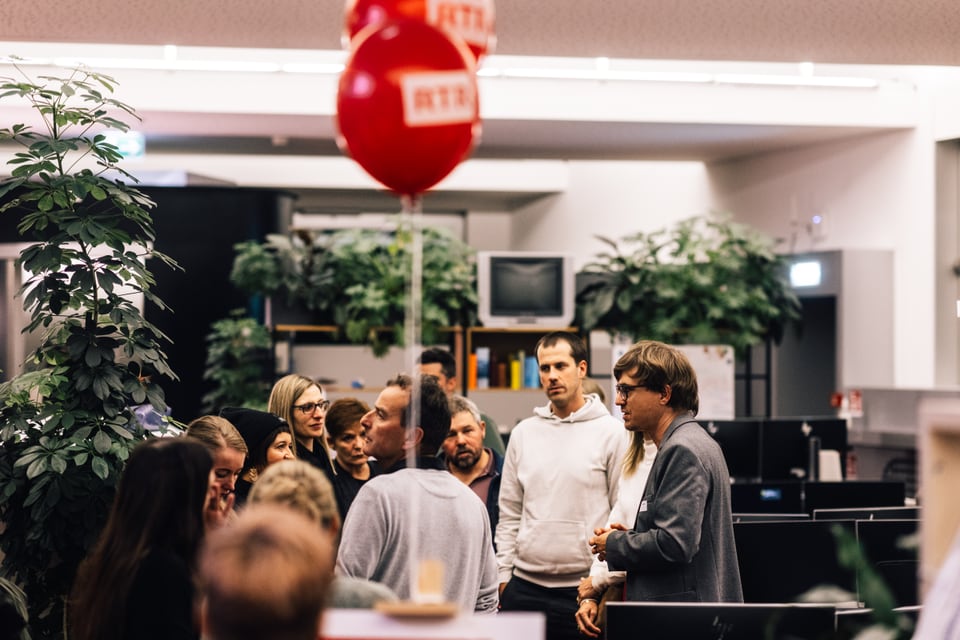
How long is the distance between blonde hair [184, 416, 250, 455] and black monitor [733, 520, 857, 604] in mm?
1623

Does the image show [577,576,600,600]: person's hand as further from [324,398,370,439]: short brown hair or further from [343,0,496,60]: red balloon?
[343,0,496,60]: red balloon

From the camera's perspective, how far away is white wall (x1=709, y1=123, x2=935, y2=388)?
9219mm

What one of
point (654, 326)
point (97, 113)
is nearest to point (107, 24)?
point (97, 113)

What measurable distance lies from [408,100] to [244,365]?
7.30 meters

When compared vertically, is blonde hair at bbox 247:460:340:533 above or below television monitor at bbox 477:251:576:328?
below

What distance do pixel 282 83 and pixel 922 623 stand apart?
7.91 meters

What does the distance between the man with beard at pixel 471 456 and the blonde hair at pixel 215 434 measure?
1.43m

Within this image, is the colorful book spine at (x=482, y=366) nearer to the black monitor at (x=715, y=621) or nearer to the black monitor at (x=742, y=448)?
the black monitor at (x=742, y=448)

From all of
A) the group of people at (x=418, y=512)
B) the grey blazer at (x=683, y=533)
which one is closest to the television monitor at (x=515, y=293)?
the group of people at (x=418, y=512)

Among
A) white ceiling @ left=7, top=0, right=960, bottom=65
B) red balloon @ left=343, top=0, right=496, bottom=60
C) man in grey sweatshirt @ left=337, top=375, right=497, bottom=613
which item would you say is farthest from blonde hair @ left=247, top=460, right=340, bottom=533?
white ceiling @ left=7, top=0, right=960, bottom=65

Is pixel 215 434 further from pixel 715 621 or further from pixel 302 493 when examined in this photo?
pixel 715 621

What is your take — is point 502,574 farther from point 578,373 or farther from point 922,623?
point 922,623

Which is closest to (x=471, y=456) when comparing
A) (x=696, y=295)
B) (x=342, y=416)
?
(x=342, y=416)

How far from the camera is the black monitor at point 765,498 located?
18.8 feet
